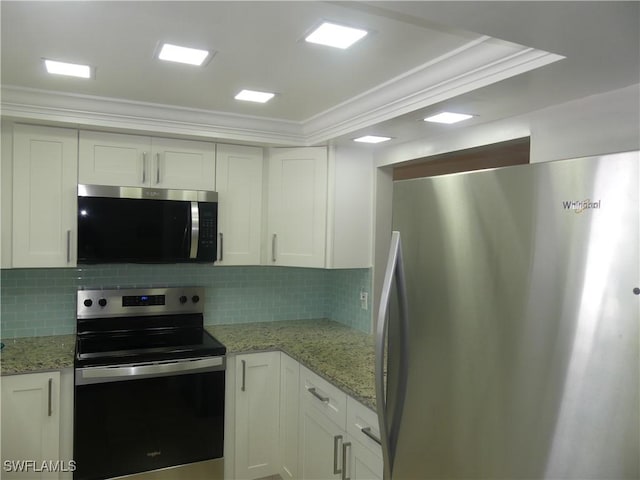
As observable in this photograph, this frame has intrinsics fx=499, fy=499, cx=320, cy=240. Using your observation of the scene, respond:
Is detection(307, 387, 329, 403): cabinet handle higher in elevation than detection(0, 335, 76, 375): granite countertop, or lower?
lower

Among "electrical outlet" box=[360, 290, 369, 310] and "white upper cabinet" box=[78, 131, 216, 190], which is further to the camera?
"electrical outlet" box=[360, 290, 369, 310]

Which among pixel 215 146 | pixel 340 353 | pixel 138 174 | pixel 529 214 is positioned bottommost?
pixel 340 353

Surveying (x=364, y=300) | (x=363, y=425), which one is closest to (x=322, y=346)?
(x=364, y=300)

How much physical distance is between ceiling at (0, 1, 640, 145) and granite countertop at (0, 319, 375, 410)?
121 cm

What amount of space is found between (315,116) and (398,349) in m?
1.70

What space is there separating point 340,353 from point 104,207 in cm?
155

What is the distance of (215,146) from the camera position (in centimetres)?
310

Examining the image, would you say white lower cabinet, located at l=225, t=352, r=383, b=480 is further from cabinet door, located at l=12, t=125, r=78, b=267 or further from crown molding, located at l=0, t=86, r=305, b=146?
crown molding, located at l=0, t=86, r=305, b=146

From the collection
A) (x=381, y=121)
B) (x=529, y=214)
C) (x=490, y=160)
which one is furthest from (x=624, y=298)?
(x=490, y=160)

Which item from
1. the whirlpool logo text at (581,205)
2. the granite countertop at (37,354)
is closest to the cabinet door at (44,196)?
the granite countertop at (37,354)

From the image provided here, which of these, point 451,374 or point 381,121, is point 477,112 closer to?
point 381,121

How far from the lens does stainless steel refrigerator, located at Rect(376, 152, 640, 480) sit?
0.98m

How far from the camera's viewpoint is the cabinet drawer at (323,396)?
2.32m

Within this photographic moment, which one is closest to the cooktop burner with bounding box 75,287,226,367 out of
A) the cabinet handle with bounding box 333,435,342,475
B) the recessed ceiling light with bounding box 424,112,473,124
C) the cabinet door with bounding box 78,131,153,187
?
the cabinet door with bounding box 78,131,153,187
